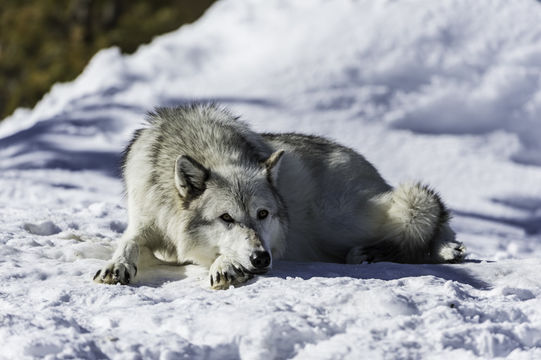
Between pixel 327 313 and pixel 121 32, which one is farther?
pixel 121 32

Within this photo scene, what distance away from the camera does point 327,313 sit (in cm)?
334

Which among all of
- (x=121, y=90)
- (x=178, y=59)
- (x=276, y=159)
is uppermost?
(x=178, y=59)

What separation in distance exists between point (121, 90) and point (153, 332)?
8679 mm

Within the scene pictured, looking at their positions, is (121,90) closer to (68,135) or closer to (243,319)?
(68,135)

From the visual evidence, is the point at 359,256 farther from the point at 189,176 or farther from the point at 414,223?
the point at 189,176

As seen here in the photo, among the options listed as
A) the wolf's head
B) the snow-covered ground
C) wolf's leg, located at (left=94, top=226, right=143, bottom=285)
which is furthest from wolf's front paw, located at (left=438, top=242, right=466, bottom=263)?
wolf's leg, located at (left=94, top=226, right=143, bottom=285)

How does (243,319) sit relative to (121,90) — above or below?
below

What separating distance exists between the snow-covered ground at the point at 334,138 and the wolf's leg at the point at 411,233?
230 millimetres

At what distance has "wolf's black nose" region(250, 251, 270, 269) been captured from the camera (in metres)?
3.90

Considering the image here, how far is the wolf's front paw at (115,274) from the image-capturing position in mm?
3949

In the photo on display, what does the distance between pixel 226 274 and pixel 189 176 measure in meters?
0.64

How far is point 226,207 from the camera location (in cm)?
413

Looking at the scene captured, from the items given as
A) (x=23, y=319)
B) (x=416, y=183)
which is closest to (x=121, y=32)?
(x=416, y=183)

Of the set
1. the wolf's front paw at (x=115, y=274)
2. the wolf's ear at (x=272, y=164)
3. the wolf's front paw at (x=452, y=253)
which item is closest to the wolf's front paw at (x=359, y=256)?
the wolf's front paw at (x=452, y=253)
